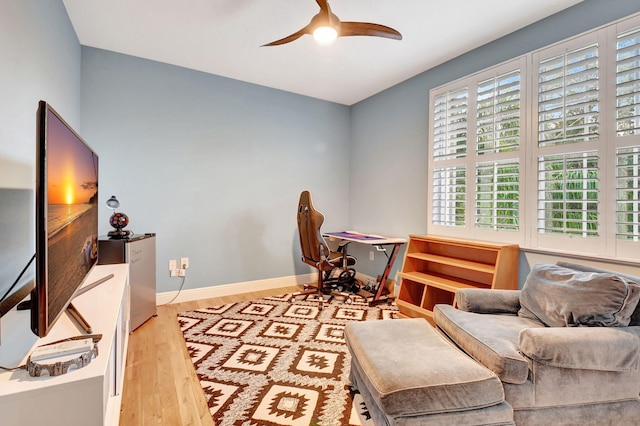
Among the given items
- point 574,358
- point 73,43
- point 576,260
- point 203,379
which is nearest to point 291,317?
point 203,379

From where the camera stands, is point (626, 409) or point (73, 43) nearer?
point (626, 409)

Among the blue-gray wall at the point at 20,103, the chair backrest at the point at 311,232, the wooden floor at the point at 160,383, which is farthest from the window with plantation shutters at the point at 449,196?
the blue-gray wall at the point at 20,103

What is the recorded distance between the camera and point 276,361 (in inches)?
80.7

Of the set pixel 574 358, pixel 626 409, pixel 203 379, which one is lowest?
pixel 203 379

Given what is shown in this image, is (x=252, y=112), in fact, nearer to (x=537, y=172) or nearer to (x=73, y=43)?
A: (x=73, y=43)

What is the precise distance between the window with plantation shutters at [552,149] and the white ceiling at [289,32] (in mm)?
375

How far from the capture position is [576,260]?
213 centimetres

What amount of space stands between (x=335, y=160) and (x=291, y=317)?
232 cm

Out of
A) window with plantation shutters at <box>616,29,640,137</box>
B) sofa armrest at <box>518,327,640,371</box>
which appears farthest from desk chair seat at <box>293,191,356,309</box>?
window with plantation shutters at <box>616,29,640,137</box>

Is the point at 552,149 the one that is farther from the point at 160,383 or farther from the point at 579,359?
the point at 160,383

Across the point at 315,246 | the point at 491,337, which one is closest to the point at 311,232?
the point at 315,246

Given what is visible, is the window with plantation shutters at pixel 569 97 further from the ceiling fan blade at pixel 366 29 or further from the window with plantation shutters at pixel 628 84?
the ceiling fan blade at pixel 366 29

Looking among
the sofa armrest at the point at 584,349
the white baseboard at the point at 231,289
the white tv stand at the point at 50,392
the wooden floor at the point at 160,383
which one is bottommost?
the wooden floor at the point at 160,383

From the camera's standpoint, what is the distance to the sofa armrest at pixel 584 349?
126cm
